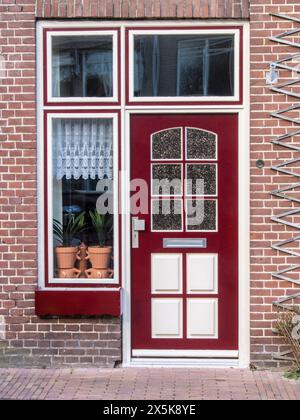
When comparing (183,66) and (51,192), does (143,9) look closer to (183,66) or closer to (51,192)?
(183,66)

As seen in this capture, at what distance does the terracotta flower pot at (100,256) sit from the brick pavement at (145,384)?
3.32ft

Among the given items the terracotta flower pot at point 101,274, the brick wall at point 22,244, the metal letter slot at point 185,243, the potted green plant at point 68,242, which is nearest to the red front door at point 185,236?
the metal letter slot at point 185,243

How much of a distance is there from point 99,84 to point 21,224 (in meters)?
1.56

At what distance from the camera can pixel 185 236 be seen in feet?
24.2

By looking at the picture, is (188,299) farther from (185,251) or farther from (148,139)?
(148,139)

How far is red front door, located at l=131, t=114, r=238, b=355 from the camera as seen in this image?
7.32m

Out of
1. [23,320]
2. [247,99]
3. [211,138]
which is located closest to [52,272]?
[23,320]

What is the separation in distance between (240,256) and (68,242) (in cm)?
170

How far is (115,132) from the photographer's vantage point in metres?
7.31

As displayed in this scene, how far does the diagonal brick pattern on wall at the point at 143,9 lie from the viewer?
7.11 meters

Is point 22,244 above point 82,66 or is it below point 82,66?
below

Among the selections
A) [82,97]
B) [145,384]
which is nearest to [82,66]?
[82,97]

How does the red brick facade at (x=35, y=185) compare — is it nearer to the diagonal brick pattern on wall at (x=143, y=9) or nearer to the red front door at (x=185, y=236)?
the diagonal brick pattern on wall at (x=143, y=9)

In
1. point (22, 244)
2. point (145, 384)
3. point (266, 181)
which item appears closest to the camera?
point (145, 384)
